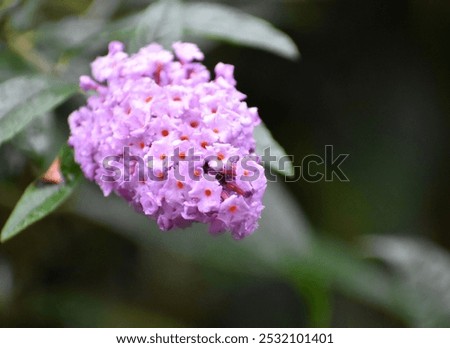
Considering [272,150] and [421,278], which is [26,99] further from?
[421,278]

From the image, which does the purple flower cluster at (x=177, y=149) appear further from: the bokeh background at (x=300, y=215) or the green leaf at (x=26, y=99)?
the bokeh background at (x=300, y=215)

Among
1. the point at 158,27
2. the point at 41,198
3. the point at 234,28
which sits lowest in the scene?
the point at 41,198

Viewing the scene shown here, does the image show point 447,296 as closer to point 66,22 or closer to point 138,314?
point 138,314

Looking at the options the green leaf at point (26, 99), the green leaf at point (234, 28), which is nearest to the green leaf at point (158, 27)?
the green leaf at point (234, 28)

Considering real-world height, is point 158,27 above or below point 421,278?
above

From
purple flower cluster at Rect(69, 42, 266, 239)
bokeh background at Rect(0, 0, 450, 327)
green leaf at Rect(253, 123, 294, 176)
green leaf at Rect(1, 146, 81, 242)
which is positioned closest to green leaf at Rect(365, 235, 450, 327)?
bokeh background at Rect(0, 0, 450, 327)

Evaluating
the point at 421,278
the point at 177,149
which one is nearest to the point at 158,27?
the point at 177,149
